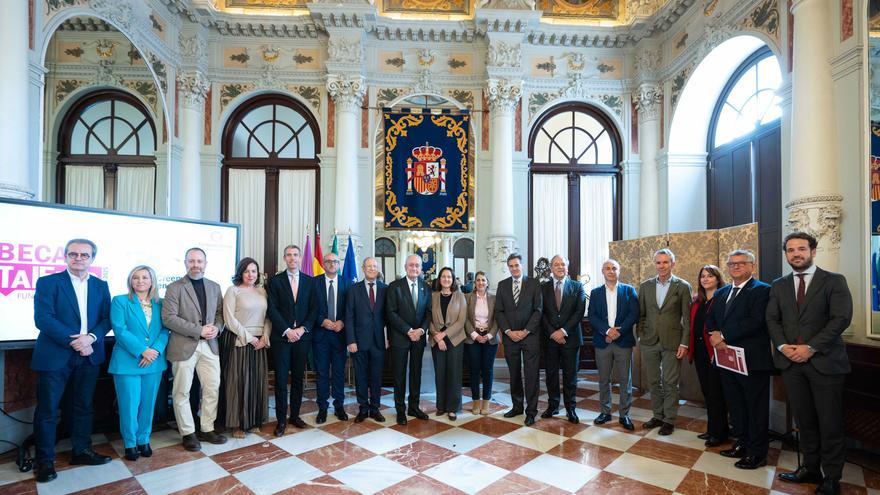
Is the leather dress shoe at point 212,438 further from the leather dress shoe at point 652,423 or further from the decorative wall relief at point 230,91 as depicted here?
the decorative wall relief at point 230,91

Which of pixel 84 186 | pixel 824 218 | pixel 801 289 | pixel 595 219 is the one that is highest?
pixel 84 186

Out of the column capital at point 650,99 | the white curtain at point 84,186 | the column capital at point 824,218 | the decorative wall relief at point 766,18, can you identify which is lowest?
the column capital at point 824,218

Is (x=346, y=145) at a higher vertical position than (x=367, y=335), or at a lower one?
higher

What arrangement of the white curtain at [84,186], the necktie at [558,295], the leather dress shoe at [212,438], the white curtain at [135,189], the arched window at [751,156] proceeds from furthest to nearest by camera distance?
the white curtain at [135,189]
the arched window at [751,156]
the white curtain at [84,186]
the necktie at [558,295]
the leather dress shoe at [212,438]

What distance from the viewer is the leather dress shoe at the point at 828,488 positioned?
2.64m

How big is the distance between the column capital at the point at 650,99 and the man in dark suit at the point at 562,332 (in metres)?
4.31

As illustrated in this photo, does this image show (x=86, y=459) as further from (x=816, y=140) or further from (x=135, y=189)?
(x=816, y=140)

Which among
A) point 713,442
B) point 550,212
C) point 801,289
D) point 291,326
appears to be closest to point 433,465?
point 291,326

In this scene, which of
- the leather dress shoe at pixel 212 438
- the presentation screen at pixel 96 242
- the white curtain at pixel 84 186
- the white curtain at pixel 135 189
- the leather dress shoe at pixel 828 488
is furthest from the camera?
the white curtain at pixel 135 189

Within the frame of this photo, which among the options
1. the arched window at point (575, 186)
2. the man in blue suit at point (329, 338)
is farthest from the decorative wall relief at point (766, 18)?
the man in blue suit at point (329, 338)

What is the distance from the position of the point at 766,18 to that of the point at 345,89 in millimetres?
5423

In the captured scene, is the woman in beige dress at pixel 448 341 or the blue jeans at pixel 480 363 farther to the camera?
the blue jeans at pixel 480 363

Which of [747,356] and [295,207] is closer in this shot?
[747,356]

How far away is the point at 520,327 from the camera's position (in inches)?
160
